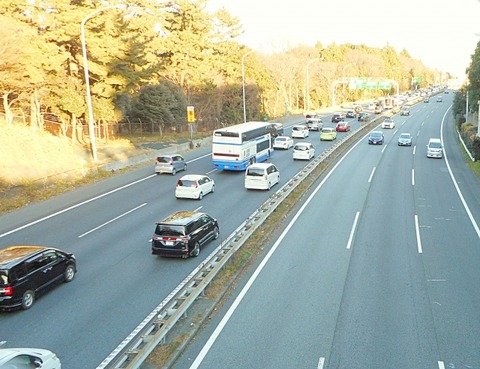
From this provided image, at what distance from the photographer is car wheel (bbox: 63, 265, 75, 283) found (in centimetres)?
1594

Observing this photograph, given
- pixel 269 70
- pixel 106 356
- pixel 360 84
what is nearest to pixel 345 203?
pixel 106 356

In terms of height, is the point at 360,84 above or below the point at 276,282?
above

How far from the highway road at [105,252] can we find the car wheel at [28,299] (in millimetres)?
226

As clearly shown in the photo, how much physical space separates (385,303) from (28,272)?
33.7 ft

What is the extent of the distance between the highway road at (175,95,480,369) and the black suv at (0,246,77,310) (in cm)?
560

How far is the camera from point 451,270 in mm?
16469

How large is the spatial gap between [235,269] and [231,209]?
9496 mm

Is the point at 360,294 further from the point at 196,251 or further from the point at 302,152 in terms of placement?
the point at 302,152

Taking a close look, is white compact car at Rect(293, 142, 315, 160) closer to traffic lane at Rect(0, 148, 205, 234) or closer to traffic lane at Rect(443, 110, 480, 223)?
traffic lane at Rect(443, 110, 480, 223)

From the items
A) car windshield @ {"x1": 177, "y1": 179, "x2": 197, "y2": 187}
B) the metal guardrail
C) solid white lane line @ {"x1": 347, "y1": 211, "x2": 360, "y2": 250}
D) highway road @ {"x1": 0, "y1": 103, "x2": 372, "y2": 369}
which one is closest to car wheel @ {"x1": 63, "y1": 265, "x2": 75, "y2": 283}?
highway road @ {"x1": 0, "y1": 103, "x2": 372, "y2": 369}

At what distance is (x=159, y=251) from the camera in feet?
58.6

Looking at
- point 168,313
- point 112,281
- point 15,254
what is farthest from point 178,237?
point 168,313

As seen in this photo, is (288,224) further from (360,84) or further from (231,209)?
(360,84)

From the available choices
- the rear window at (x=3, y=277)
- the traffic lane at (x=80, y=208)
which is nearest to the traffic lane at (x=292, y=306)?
the rear window at (x=3, y=277)
